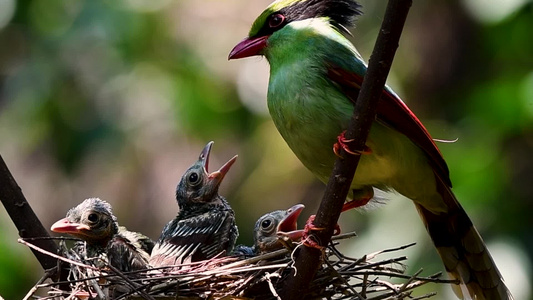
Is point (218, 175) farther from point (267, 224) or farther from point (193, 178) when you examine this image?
point (267, 224)

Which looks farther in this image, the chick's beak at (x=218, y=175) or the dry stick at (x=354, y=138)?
the chick's beak at (x=218, y=175)

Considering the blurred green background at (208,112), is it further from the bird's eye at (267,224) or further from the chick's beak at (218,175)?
the bird's eye at (267,224)

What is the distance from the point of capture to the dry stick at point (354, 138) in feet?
14.7

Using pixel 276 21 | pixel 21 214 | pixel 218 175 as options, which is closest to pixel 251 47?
pixel 276 21

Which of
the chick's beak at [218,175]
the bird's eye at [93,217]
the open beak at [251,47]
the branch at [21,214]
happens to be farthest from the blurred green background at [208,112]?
the branch at [21,214]

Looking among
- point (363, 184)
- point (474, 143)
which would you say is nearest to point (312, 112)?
point (363, 184)

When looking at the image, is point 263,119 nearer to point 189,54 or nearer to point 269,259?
point 189,54

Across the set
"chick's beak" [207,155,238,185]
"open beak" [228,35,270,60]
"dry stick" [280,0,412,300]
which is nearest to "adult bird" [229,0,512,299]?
"open beak" [228,35,270,60]

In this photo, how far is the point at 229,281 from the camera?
5320 mm

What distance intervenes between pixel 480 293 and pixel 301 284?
160cm

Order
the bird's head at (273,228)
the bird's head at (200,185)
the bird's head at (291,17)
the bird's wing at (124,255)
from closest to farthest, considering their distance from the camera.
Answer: the bird's wing at (124,255) → the bird's head at (273,228) → the bird's head at (291,17) → the bird's head at (200,185)

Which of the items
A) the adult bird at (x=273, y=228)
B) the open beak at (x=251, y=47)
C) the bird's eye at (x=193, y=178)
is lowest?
the adult bird at (x=273, y=228)

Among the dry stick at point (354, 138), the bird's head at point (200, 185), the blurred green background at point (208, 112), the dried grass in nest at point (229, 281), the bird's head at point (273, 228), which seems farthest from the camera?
the blurred green background at point (208, 112)

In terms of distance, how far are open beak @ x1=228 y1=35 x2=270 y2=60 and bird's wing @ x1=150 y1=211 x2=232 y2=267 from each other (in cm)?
105
